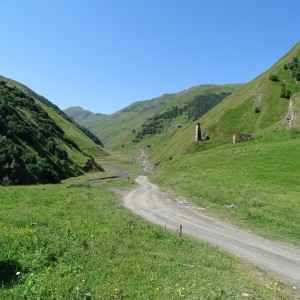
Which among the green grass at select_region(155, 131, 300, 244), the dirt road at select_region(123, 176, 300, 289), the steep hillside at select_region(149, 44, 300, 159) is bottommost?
the dirt road at select_region(123, 176, 300, 289)

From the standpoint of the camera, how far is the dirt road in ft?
58.9

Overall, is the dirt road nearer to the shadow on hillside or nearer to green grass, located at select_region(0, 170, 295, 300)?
green grass, located at select_region(0, 170, 295, 300)

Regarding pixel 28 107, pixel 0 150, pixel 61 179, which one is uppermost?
pixel 28 107

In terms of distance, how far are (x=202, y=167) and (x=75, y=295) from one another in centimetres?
5635

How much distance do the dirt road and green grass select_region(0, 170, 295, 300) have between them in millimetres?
1729

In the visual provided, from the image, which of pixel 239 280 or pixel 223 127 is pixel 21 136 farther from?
pixel 239 280

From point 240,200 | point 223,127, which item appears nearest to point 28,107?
point 223,127

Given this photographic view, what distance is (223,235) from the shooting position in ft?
81.9

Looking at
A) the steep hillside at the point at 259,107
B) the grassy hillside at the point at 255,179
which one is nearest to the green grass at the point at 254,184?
the grassy hillside at the point at 255,179

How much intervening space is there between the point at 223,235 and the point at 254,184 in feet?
72.8

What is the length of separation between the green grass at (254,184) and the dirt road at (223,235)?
2125 mm

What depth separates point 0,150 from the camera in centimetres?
6788

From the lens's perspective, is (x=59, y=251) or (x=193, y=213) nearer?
(x=59, y=251)

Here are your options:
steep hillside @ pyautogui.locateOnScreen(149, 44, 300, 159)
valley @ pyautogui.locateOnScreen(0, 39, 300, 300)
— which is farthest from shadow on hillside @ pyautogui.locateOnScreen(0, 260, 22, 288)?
steep hillside @ pyautogui.locateOnScreen(149, 44, 300, 159)
